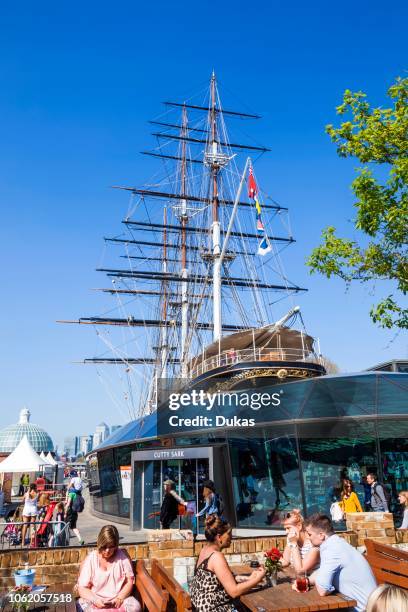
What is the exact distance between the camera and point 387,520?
7738 mm

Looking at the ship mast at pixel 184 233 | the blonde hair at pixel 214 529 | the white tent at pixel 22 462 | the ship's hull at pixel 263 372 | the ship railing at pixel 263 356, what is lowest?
the blonde hair at pixel 214 529

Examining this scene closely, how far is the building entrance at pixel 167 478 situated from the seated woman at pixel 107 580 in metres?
9.07

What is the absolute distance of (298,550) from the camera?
5.62 meters

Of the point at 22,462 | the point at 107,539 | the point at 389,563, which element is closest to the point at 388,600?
the point at 107,539

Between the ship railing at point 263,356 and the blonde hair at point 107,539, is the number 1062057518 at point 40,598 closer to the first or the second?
the blonde hair at point 107,539

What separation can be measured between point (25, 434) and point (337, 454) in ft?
307

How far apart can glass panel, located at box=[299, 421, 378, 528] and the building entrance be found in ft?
9.56

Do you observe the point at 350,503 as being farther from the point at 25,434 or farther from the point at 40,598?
the point at 25,434

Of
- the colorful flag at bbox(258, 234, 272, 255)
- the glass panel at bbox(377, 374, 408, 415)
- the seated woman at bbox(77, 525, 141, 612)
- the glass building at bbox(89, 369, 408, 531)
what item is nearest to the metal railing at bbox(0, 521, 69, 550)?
the glass building at bbox(89, 369, 408, 531)

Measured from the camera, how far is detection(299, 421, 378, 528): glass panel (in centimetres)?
1375

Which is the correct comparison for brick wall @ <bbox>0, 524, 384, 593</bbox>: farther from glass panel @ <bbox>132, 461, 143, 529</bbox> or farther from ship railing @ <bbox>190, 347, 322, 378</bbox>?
ship railing @ <bbox>190, 347, 322, 378</bbox>

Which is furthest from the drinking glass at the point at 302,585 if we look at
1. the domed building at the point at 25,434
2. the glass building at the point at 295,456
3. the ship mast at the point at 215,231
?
the domed building at the point at 25,434

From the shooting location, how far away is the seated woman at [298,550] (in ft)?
17.3

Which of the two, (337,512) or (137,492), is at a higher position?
(137,492)
